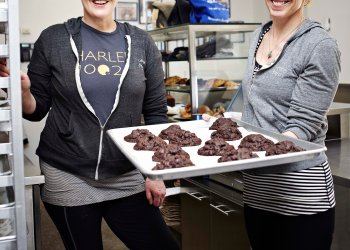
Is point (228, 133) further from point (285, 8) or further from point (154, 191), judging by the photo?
point (285, 8)

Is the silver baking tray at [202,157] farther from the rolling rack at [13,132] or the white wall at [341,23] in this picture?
the white wall at [341,23]

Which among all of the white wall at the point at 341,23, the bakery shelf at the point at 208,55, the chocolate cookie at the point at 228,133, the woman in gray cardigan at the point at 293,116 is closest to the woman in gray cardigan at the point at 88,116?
the chocolate cookie at the point at 228,133

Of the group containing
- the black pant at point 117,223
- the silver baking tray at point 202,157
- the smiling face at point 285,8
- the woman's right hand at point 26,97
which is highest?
the smiling face at point 285,8

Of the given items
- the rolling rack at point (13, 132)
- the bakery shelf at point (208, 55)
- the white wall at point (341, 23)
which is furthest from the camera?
the white wall at point (341, 23)

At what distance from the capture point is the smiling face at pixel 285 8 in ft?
4.39

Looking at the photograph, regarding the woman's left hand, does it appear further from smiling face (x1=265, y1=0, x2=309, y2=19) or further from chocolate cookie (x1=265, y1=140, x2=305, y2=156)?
smiling face (x1=265, y1=0, x2=309, y2=19)

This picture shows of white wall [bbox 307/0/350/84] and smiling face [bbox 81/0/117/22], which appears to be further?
white wall [bbox 307/0/350/84]

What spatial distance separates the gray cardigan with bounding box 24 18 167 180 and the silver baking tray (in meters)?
0.08

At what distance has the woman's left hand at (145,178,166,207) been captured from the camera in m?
1.55

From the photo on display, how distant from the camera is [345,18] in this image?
373cm

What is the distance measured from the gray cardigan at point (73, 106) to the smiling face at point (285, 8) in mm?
466

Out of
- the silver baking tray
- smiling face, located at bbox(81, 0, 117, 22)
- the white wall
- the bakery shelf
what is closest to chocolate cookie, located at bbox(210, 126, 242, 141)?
the silver baking tray

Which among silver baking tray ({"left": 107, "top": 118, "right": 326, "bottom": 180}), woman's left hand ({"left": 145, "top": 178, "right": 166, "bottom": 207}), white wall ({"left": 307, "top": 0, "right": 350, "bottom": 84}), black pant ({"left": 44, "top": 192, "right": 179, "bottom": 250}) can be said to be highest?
white wall ({"left": 307, "top": 0, "right": 350, "bottom": 84})

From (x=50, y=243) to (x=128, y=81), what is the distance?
2.18m
